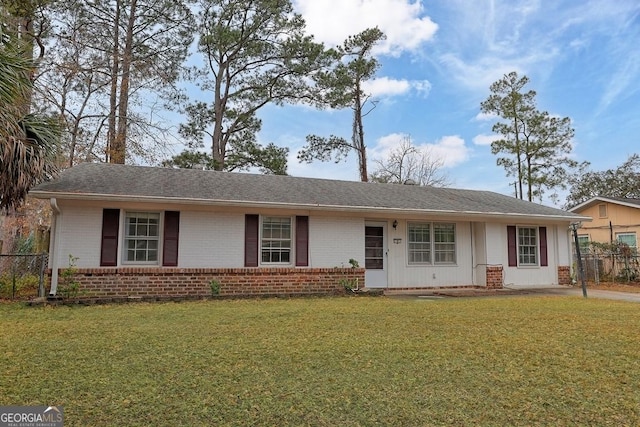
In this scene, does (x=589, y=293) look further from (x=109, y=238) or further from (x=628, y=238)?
(x=109, y=238)

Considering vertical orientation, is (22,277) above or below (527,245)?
below

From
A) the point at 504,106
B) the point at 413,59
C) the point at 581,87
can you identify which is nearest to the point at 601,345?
the point at 581,87

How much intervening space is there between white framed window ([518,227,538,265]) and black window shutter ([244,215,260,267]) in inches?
338

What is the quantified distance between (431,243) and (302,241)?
14.1 feet

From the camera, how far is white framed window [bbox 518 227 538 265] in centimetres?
1368

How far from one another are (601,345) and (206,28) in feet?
65.9

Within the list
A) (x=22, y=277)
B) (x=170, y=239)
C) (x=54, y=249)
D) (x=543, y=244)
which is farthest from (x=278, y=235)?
(x=543, y=244)

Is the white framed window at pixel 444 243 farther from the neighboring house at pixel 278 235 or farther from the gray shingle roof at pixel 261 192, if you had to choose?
the gray shingle roof at pixel 261 192

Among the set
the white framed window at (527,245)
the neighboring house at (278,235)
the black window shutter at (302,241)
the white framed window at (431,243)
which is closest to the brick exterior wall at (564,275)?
the neighboring house at (278,235)

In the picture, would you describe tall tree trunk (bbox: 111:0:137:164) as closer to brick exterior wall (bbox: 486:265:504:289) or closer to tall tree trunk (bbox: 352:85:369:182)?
tall tree trunk (bbox: 352:85:369:182)

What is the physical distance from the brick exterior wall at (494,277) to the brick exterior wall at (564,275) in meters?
2.52

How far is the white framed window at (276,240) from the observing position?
36.5ft

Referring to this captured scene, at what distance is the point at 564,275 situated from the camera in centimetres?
1397

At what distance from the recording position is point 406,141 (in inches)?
1141
